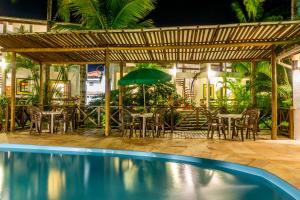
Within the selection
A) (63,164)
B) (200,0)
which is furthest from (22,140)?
(200,0)

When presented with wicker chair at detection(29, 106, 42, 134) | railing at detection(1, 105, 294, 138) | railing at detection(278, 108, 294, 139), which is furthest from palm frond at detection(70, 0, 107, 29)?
railing at detection(278, 108, 294, 139)

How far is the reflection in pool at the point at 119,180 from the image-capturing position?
4242mm

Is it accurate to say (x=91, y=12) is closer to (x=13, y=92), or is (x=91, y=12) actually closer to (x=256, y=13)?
(x=13, y=92)

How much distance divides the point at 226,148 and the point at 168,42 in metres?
3.47

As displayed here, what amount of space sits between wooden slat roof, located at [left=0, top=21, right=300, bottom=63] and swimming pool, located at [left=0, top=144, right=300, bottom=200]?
304 centimetres

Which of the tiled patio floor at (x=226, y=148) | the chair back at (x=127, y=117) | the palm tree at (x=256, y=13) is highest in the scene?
the palm tree at (x=256, y=13)

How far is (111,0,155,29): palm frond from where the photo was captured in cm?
974

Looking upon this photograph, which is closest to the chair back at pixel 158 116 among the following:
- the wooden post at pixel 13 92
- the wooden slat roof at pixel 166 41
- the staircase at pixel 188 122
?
the wooden slat roof at pixel 166 41

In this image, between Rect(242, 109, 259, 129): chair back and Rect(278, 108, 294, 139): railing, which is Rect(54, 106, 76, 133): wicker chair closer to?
Rect(242, 109, 259, 129): chair back

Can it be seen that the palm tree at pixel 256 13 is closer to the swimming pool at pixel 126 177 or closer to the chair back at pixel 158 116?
the chair back at pixel 158 116

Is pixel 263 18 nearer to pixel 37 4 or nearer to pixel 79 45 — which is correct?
pixel 79 45

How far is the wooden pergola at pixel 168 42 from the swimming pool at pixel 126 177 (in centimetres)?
246

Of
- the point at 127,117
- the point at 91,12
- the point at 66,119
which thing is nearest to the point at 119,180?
the point at 127,117

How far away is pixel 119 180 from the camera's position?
506 centimetres
